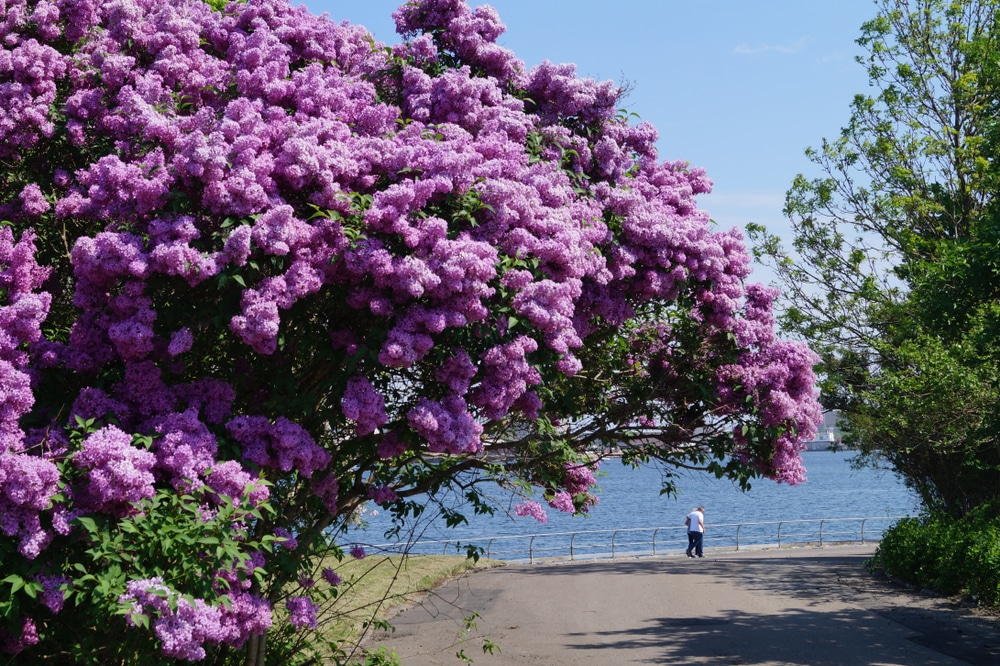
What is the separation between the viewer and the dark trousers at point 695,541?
28.0 m

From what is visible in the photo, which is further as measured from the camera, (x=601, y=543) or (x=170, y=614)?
(x=601, y=543)

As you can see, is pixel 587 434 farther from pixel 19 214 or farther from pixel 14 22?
pixel 14 22

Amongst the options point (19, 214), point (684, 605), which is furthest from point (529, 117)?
point (684, 605)

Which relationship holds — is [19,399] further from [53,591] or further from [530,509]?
[530,509]

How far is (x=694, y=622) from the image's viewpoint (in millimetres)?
15891

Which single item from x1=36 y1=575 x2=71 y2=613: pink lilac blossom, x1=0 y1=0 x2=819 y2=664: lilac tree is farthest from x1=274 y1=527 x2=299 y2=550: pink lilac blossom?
x1=36 y1=575 x2=71 y2=613: pink lilac blossom

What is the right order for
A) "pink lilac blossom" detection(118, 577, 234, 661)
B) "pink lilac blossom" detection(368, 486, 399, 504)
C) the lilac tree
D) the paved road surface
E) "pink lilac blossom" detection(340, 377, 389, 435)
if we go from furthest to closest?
the paved road surface, "pink lilac blossom" detection(368, 486, 399, 504), "pink lilac blossom" detection(340, 377, 389, 435), the lilac tree, "pink lilac blossom" detection(118, 577, 234, 661)

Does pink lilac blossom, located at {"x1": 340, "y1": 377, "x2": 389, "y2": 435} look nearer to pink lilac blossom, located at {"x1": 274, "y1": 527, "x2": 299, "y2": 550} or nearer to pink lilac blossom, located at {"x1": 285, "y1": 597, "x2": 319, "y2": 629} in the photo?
pink lilac blossom, located at {"x1": 274, "y1": 527, "x2": 299, "y2": 550}

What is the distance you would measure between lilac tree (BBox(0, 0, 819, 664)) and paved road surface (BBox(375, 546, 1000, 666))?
17.2 ft

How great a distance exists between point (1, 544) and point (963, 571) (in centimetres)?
1724

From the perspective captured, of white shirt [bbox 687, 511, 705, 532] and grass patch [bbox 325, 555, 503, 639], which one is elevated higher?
white shirt [bbox 687, 511, 705, 532]

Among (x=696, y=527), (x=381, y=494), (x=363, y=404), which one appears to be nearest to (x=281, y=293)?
(x=363, y=404)

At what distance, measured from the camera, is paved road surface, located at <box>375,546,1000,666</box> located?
42.1 feet

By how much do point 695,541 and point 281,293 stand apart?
2452cm
